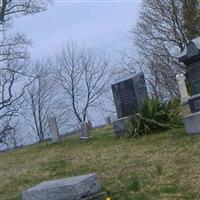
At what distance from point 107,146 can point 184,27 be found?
25.2m

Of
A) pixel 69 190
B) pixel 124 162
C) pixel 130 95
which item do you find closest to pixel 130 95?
pixel 130 95

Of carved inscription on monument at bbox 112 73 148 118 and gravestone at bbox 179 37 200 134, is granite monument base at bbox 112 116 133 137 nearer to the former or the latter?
carved inscription on monument at bbox 112 73 148 118

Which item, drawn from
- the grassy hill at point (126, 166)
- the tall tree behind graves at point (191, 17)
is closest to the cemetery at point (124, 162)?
the grassy hill at point (126, 166)

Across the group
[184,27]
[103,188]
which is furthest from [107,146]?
[184,27]

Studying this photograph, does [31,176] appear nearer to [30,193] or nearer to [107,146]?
[107,146]

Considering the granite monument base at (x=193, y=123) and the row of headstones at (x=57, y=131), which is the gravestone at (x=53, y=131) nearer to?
the row of headstones at (x=57, y=131)

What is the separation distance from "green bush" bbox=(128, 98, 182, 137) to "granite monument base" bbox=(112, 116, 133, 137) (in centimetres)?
25

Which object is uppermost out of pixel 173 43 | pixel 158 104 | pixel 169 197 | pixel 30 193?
pixel 173 43

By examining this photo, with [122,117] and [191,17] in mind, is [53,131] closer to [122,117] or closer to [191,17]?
[122,117]

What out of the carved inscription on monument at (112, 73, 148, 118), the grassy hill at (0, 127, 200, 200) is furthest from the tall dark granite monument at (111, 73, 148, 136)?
the grassy hill at (0, 127, 200, 200)

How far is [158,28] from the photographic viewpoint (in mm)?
42250

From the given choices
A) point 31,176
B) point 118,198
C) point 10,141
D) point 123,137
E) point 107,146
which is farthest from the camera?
point 10,141

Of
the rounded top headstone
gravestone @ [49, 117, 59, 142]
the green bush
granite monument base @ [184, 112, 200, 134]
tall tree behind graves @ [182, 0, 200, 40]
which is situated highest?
tall tree behind graves @ [182, 0, 200, 40]

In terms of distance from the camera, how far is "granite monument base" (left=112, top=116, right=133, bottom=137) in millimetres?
17278
